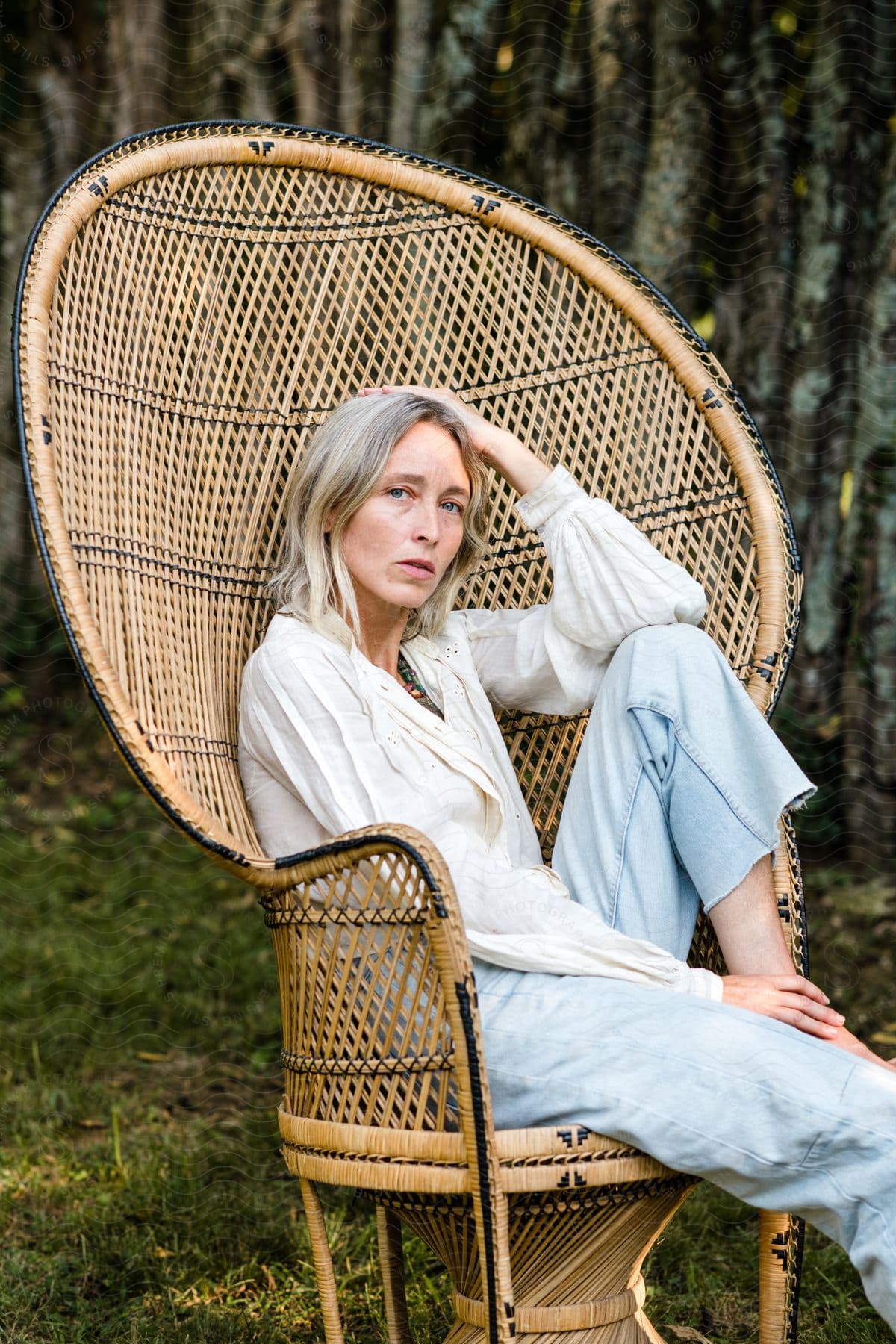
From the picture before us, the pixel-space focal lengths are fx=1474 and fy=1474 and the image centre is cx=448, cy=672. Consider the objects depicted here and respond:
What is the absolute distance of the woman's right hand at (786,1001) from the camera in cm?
166

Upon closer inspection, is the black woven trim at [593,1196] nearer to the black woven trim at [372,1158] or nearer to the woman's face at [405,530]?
the black woven trim at [372,1158]

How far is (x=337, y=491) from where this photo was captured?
1970 millimetres

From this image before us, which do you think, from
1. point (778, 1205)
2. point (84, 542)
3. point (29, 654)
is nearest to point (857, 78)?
point (84, 542)

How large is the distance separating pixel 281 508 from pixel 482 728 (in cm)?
44

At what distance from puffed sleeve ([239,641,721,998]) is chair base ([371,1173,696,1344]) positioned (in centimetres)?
24

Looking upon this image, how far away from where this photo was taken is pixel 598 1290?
1665 mm

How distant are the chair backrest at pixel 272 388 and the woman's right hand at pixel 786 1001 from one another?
0.49 m

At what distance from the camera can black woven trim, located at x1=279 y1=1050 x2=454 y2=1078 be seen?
150 cm

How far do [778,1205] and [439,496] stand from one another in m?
1.00

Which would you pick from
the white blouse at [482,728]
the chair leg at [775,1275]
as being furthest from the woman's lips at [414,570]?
the chair leg at [775,1275]

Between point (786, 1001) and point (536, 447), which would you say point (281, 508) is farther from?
point (786, 1001)

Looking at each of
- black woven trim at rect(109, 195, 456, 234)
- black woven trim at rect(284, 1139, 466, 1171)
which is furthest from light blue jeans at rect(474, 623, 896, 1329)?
black woven trim at rect(109, 195, 456, 234)

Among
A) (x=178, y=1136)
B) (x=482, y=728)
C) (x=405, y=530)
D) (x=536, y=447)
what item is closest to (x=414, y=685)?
(x=482, y=728)

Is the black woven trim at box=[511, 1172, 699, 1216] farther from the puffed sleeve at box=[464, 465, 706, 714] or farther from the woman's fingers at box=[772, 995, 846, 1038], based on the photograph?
the puffed sleeve at box=[464, 465, 706, 714]
